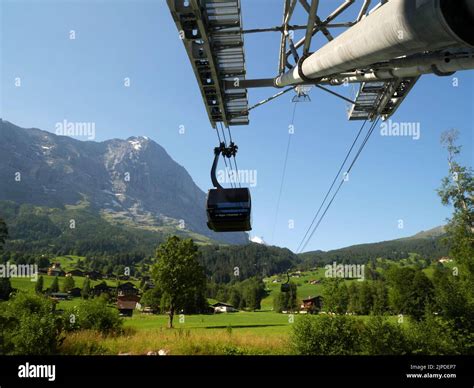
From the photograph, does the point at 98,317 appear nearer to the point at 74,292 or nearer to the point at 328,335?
the point at 328,335

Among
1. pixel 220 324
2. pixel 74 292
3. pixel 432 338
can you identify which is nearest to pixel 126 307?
pixel 74 292

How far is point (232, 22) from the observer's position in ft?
31.9

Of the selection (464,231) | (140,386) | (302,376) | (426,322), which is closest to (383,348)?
(426,322)

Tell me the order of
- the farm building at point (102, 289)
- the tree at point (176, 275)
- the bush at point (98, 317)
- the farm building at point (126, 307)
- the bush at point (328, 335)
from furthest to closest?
1. the farm building at point (102, 289)
2. the farm building at point (126, 307)
3. the tree at point (176, 275)
4. the bush at point (98, 317)
5. the bush at point (328, 335)

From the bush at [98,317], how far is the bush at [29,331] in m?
6.34

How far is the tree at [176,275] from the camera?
164 feet

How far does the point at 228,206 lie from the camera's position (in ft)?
46.3

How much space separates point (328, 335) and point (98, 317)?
17302 mm

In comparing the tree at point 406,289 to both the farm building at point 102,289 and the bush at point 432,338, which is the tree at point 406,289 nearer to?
the bush at point 432,338

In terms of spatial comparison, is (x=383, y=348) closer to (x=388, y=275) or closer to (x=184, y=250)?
(x=184, y=250)

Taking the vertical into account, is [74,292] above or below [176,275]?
below

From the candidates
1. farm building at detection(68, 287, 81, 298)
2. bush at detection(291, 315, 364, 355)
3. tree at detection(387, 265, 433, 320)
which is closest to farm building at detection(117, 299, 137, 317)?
farm building at detection(68, 287, 81, 298)

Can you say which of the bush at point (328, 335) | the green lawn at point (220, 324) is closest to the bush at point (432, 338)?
the bush at point (328, 335)

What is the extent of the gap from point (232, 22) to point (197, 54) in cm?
127
